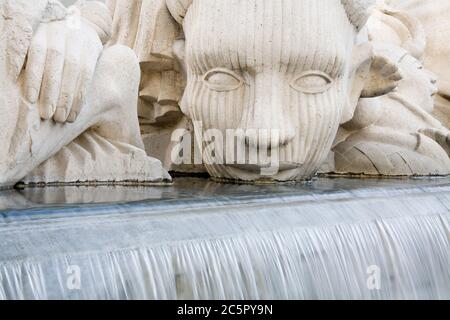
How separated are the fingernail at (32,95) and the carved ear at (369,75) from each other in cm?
138

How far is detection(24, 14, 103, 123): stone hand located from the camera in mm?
2158

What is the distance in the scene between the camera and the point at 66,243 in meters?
1.55

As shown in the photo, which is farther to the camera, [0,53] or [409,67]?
Answer: [409,67]

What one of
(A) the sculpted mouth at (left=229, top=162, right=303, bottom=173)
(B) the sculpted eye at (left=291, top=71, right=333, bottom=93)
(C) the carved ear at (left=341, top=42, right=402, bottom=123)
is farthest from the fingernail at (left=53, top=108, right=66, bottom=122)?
(C) the carved ear at (left=341, top=42, right=402, bottom=123)

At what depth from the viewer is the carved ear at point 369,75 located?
3.05 metres

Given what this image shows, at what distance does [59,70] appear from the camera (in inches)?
86.0

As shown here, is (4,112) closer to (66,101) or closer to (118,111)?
(66,101)

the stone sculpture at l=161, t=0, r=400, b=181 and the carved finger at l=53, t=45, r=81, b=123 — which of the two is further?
the stone sculpture at l=161, t=0, r=400, b=181

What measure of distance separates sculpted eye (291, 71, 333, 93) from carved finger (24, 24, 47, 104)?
37.5 inches

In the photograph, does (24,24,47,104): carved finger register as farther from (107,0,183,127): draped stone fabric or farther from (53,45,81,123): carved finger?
(107,0,183,127): draped stone fabric

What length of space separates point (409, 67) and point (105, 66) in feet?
7.18

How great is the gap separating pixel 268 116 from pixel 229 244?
3.11 feet

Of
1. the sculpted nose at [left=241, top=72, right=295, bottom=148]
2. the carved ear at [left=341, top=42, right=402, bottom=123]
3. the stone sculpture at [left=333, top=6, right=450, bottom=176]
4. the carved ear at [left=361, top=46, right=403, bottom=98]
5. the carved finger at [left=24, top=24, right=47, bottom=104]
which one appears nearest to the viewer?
the carved finger at [left=24, top=24, right=47, bottom=104]
